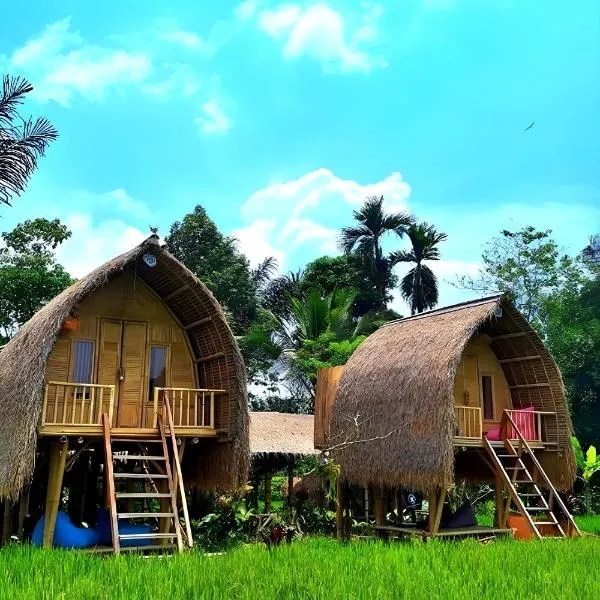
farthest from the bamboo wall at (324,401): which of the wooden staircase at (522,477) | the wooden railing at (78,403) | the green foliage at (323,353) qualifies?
the green foliage at (323,353)

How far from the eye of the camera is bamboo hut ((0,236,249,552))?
852cm

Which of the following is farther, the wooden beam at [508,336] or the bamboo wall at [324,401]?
the bamboo wall at [324,401]

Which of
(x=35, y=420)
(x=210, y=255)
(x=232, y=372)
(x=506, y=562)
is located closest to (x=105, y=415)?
(x=35, y=420)

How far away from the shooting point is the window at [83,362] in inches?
380

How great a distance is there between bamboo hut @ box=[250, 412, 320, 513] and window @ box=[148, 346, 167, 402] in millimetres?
5328

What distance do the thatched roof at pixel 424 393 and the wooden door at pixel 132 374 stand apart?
369 centimetres

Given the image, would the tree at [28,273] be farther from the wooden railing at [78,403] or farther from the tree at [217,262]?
the wooden railing at [78,403]

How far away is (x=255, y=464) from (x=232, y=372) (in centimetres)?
737

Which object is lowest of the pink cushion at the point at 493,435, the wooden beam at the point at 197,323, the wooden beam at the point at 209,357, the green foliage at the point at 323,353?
the pink cushion at the point at 493,435

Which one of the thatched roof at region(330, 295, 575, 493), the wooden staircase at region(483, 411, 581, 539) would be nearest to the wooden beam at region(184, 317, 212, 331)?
the thatched roof at region(330, 295, 575, 493)

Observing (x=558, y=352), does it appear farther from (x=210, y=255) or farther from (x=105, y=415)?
(x=105, y=415)

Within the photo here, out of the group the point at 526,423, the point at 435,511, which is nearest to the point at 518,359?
the point at 526,423

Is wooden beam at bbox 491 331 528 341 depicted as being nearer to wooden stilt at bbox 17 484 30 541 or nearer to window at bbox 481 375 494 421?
window at bbox 481 375 494 421

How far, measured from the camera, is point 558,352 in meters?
22.8
